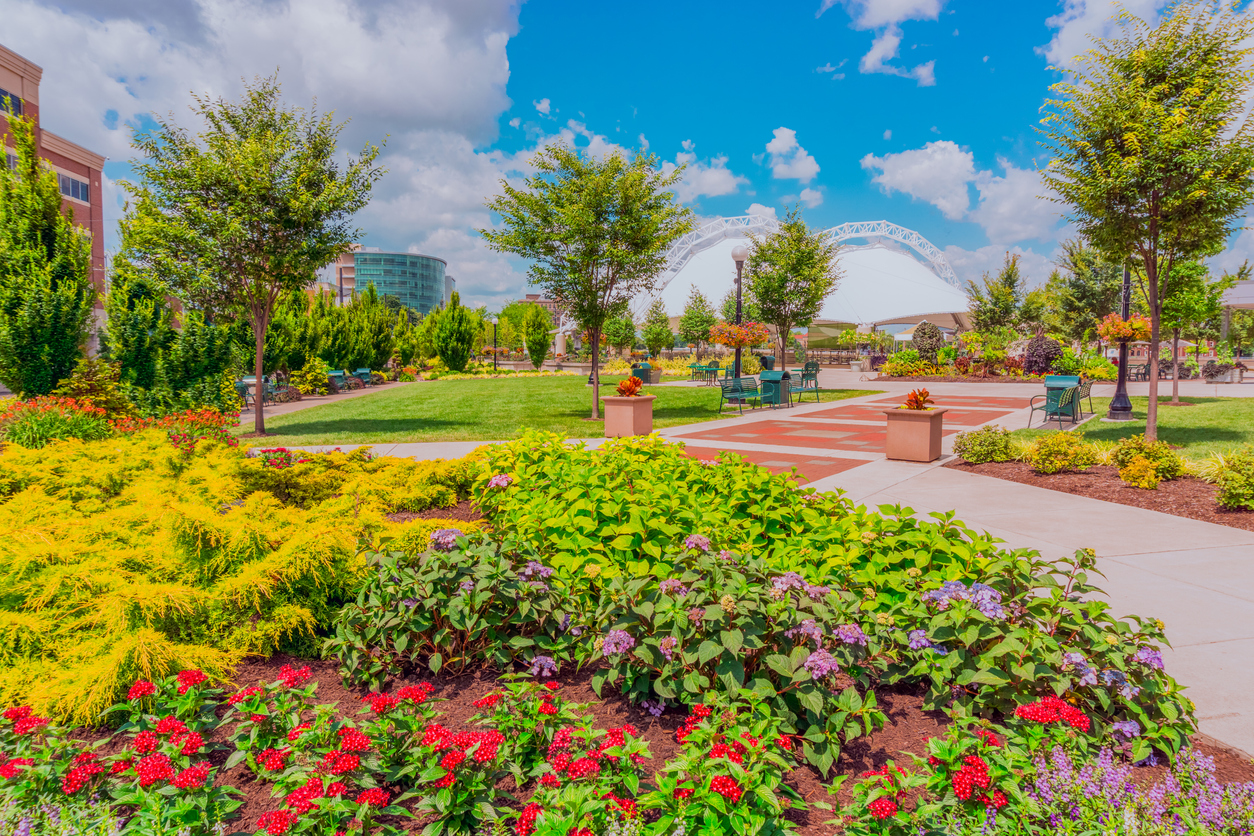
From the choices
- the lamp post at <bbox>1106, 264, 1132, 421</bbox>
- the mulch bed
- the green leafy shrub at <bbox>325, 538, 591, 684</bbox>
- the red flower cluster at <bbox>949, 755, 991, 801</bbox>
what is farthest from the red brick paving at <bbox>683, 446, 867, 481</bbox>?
the lamp post at <bbox>1106, 264, 1132, 421</bbox>

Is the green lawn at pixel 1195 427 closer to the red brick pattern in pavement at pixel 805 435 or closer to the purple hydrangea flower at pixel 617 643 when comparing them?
the red brick pattern in pavement at pixel 805 435

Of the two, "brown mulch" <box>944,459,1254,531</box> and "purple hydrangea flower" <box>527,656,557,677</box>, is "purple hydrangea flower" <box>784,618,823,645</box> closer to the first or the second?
"purple hydrangea flower" <box>527,656,557,677</box>

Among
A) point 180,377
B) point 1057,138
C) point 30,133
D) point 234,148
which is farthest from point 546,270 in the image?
point 1057,138

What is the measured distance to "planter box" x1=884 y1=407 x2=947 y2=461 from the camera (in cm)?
840

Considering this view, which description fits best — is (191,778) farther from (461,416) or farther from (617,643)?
(461,416)

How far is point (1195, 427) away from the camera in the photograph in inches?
462

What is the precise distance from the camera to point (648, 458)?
4930mm

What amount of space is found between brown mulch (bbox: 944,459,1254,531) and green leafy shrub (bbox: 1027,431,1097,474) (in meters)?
0.10

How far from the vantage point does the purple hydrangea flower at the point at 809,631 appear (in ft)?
7.26

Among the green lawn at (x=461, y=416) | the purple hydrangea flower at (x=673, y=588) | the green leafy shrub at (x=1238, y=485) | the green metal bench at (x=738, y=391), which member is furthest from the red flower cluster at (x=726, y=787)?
the green metal bench at (x=738, y=391)

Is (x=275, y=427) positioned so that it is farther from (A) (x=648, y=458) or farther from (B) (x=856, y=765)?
(B) (x=856, y=765)

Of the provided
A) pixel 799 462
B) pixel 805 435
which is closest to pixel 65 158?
pixel 805 435

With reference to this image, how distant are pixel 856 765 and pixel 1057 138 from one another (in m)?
11.1

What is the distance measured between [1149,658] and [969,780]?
36.4 inches
